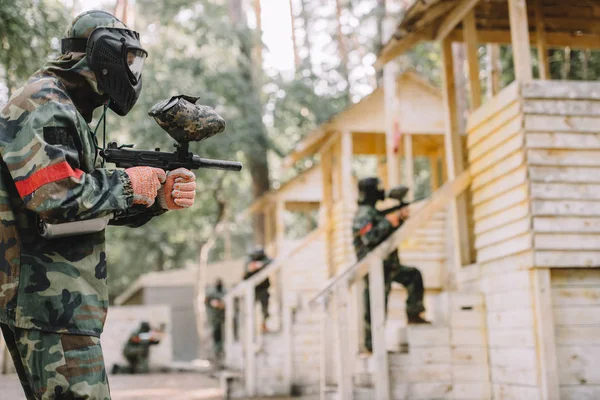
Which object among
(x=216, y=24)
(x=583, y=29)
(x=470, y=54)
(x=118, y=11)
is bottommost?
(x=470, y=54)

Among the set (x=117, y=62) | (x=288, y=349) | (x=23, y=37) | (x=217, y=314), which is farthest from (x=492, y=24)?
(x=217, y=314)

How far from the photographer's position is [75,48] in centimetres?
311

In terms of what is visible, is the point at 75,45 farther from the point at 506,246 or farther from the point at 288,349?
the point at 288,349

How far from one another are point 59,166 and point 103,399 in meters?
0.92

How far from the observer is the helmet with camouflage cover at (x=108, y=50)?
10.00ft

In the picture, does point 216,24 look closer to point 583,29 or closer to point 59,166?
point 583,29

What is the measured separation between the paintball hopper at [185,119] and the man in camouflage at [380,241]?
18.0 feet

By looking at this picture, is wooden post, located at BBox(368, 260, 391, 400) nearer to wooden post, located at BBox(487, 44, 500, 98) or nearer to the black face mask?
wooden post, located at BBox(487, 44, 500, 98)

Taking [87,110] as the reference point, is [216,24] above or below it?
above

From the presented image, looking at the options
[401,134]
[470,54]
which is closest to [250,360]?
[401,134]

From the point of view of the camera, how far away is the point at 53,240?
9.39ft

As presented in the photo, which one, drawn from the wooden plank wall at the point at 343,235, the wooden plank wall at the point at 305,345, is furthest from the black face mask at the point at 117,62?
the wooden plank wall at the point at 343,235

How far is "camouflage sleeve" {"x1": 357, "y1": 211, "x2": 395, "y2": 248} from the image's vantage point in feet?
27.7

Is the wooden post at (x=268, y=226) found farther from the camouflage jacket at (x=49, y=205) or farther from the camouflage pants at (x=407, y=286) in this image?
the camouflage jacket at (x=49, y=205)
